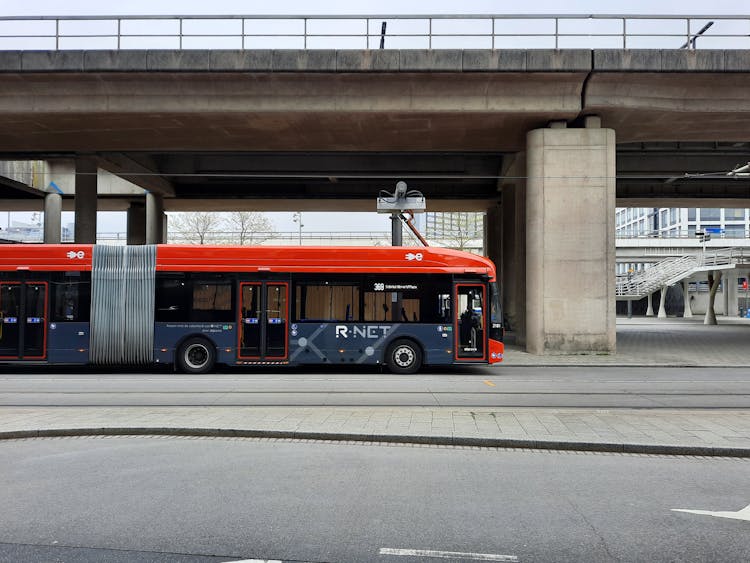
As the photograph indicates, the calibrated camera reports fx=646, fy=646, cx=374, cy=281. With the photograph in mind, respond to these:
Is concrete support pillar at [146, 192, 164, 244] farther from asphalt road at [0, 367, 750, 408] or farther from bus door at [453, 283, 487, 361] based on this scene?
bus door at [453, 283, 487, 361]

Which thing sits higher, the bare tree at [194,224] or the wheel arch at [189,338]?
the bare tree at [194,224]

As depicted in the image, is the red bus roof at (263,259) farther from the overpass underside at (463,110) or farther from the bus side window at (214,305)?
the overpass underside at (463,110)

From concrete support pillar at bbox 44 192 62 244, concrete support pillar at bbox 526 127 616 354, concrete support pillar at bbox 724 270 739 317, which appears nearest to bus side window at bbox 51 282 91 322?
concrete support pillar at bbox 526 127 616 354

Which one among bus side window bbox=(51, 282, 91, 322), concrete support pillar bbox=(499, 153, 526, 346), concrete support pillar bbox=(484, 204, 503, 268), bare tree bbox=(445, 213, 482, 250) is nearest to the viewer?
bus side window bbox=(51, 282, 91, 322)

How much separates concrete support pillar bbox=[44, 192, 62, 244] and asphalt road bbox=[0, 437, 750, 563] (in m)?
26.3

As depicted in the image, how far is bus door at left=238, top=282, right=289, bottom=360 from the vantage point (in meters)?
14.9

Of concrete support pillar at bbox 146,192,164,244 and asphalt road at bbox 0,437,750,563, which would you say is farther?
concrete support pillar at bbox 146,192,164,244

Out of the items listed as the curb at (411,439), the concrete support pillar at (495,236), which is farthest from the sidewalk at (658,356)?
the concrete support pillar at (495,236)

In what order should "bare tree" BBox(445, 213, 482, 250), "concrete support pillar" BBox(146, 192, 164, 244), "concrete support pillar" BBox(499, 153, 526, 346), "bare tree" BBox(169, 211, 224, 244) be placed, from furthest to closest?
"bare tree" BBox(169, 211, 224, 244) < "bare tree" BBox(445, 213, 482, 250) < "concrete support pillar" BBox(146, 192, 164, 244) < "concrete support pillar" BBox(499, 153, 526, 346)

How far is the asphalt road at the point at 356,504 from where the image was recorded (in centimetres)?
413

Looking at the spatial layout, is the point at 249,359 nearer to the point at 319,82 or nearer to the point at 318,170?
the point at 319,82

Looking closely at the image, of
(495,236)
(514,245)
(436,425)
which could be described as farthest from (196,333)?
(495,236)

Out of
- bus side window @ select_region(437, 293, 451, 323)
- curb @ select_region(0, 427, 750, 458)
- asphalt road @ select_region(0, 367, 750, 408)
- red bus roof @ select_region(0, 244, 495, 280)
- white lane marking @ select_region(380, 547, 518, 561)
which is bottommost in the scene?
asphalt road @ select_region(0, 367, 750, 408)

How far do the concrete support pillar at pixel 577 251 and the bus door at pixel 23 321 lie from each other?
1361cm
